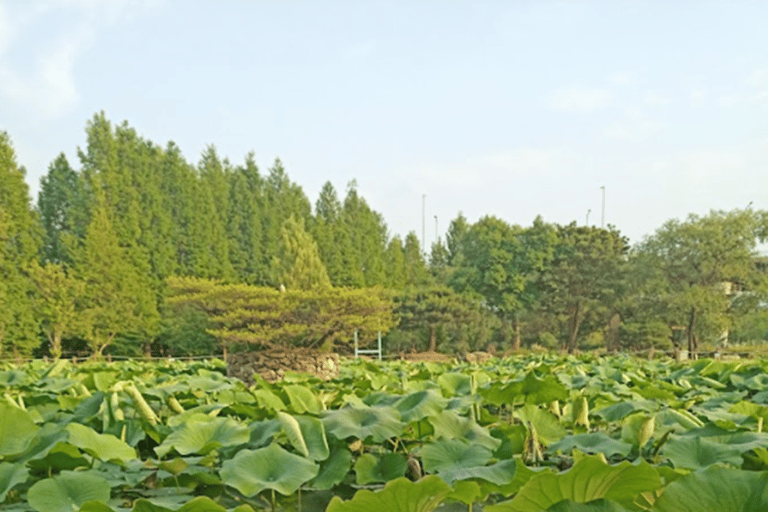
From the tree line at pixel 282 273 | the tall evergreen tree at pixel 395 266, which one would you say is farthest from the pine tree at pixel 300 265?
the tall evergreen tree at pixel 395 266

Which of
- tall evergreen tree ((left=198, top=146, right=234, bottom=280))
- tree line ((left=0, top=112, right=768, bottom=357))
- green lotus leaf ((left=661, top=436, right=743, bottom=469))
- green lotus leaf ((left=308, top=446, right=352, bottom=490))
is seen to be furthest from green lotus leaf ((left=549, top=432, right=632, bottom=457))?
tall evergreen tree ((left=198, top=146, right=234, bottom=280))

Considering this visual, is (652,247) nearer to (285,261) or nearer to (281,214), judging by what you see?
(285,261)

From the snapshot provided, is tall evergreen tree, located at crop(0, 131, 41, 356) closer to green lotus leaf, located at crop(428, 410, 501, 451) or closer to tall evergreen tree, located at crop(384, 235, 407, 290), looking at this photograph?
tall evergreen tree, located at crop(384, 235, 407, 290)

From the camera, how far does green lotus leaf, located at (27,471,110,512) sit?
4.79 ft

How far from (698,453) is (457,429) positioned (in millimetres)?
561

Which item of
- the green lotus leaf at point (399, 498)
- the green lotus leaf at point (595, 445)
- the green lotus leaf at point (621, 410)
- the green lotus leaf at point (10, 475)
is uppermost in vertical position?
the green lotus leaf at point (399, 498)

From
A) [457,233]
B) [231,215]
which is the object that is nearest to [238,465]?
[231,215]

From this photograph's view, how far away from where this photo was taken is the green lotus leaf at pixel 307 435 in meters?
A: 1.67

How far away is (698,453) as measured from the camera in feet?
5.24

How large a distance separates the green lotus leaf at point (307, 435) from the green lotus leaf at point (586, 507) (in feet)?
2.63

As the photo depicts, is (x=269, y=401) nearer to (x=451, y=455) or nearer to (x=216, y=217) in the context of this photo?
(x=451, y=455)

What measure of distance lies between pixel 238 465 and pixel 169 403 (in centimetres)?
96

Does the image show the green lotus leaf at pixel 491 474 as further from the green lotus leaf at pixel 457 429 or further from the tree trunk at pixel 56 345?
the tree trunk at pixel 56 345

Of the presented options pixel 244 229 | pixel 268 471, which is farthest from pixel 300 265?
pixel 268 471
